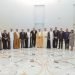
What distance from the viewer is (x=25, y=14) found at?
1870 centimetres

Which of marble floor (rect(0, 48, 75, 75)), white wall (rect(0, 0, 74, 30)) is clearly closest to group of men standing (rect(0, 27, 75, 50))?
white wall (rect(0, 0, 74, 30))

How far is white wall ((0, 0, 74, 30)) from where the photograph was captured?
1844 cm

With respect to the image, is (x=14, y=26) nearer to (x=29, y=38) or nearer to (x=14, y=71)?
(x=29, y=38)

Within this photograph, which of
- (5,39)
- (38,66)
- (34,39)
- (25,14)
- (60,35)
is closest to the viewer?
(38,66)

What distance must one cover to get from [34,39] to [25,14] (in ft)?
13.0

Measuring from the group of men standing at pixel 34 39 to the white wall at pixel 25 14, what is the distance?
344 cm

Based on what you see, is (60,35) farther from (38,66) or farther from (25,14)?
(38,66)

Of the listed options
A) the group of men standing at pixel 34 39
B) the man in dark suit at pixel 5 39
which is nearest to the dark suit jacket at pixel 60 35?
the group of men standing at pixel 34 39

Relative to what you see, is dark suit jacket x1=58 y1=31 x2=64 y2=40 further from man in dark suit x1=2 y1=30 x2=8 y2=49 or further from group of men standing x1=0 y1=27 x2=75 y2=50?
man in dark suit x1=2 y1=30 x2=8 y2=49

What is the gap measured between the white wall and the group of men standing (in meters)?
3.44

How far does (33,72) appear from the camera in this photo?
26.5ft

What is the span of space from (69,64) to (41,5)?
976 cm

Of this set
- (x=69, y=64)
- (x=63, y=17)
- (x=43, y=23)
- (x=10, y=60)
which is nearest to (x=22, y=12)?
(x=43, y=23)

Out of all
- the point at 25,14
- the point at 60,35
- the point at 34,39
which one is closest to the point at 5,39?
the point at 34,39
